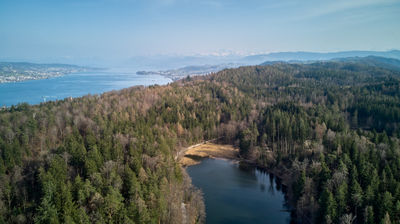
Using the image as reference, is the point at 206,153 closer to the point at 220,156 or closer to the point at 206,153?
the point at 206,153

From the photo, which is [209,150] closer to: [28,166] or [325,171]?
[325,171]

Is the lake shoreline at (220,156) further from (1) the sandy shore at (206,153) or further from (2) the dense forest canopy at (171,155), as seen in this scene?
(2) the dense forest canopy at (171,155)

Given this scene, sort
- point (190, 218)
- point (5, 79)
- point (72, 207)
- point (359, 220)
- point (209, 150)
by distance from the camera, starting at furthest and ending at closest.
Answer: point (5, 79), point (209, 150), point (190, 218), point (359, 220), point (72, 207)

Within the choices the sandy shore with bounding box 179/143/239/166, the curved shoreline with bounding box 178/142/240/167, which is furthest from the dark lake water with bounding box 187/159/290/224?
the sandy shore with bounding box 179/143/239/166

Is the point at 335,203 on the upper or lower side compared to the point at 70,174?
lower

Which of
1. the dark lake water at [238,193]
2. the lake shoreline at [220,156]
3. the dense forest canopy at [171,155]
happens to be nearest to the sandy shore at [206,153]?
the lake shoreline at [220,156]

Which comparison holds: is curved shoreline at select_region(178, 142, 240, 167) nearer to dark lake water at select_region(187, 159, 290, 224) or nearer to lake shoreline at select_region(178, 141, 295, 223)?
lake shoreline at select_region(178, 141, 295, 223)

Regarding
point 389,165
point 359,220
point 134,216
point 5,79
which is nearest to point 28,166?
point 134,216
